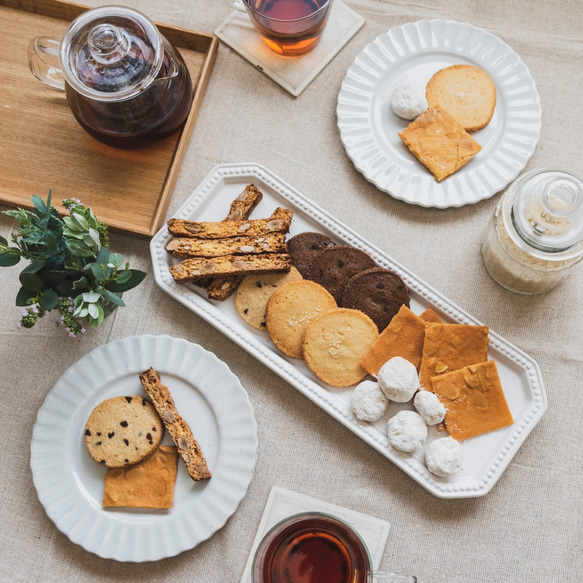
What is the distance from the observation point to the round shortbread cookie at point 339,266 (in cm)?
110

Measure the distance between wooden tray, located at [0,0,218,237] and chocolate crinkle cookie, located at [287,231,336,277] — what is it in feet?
0.85

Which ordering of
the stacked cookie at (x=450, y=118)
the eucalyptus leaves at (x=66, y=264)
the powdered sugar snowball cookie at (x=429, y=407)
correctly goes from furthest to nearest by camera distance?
the stacked cookie at (x=450, y=118)
the powdered sugar snowball cookie at (x=429, y=407)
the eucalyptus leaves at (x=66, y=264)

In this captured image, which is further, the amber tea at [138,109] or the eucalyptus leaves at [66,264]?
the amber tea at [138,109]

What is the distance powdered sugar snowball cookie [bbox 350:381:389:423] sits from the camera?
103 cm

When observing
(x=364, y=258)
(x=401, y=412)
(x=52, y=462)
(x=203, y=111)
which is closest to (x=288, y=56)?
(x=203, y=111)

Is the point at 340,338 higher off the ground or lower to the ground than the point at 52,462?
higher

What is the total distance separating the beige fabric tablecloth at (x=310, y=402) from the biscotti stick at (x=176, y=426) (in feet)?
0.35

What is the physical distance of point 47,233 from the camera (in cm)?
92

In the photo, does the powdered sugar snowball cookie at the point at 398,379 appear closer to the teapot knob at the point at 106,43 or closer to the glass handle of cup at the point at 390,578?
the glass handle of cup at the point at 390,578

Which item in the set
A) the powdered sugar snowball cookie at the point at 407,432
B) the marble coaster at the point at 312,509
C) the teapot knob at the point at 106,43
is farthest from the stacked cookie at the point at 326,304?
the teapot knob at the point at 106,43

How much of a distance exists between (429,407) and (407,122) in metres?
0.55

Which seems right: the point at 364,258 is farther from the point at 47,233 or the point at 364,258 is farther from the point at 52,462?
the point at 52,462

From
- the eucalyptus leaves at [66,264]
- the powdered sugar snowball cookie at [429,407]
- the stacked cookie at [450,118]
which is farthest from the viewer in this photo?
the stacked cookie at [450,118]

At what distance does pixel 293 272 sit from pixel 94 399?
43cm
